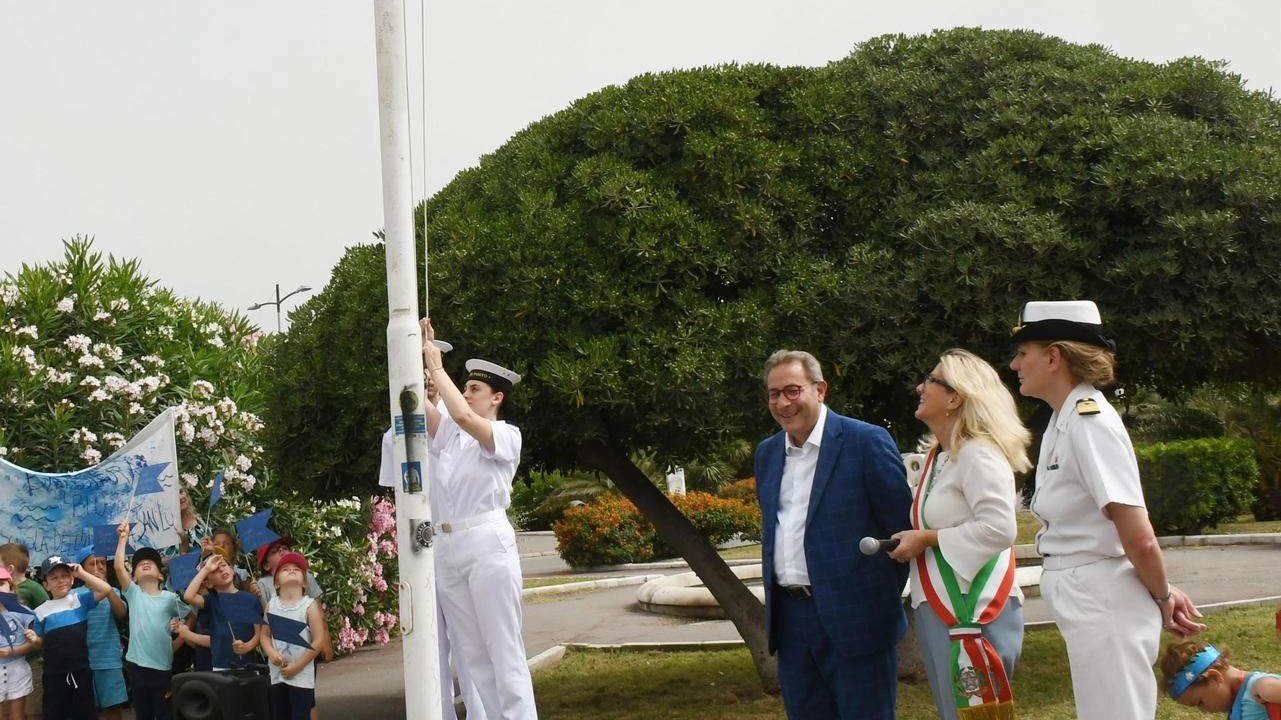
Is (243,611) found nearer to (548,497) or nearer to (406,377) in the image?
(406,377)

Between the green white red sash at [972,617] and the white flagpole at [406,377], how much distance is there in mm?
1897

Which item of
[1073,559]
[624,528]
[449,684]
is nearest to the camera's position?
[1073,559]

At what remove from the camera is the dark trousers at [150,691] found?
914 cm

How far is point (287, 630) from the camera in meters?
8.10

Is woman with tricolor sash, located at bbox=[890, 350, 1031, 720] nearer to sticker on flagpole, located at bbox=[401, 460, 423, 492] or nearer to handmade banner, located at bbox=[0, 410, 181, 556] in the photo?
sticker on flagpole, located at bbox=[401, 460, 423, 492]

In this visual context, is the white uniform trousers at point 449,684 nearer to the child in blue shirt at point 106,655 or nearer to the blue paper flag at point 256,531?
the blue paper flag at point 256,531

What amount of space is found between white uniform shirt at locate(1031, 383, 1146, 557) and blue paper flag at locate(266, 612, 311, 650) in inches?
205

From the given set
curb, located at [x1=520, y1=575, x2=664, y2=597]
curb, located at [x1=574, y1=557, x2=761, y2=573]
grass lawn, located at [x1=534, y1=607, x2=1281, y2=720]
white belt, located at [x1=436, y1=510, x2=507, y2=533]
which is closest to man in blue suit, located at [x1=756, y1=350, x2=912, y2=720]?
white belt, located at [x1=436, y1=510, x2=507, y2=533]

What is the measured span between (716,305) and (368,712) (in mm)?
4931

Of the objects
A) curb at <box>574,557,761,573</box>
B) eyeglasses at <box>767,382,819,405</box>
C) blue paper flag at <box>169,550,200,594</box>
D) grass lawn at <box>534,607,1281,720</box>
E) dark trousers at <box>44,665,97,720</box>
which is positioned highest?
eyeglasses at <box>767,382,819,405</box>

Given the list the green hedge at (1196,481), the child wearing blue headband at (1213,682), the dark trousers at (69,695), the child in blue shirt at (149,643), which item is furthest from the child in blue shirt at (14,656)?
the green hedge at (1196,481)

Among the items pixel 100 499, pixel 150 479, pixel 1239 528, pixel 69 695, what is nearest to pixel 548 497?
pixel 1239 528

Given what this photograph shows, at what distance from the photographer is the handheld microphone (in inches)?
187

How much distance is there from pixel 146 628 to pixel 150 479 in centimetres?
133
